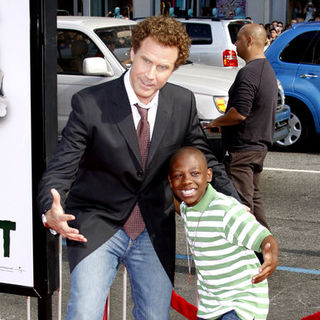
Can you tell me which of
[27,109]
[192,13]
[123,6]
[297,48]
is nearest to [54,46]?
[27,109]

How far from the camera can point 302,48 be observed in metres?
11.0

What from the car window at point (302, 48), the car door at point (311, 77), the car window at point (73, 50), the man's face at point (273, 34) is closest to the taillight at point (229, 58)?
the man's face at point (273, 34)

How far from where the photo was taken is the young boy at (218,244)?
10.1 ft

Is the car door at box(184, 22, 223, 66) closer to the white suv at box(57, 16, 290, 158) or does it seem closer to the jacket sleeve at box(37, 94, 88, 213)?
the white suv at box(57, 16, 290, 158)

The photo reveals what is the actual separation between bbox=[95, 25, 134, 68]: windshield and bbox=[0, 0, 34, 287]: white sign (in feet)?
20.3

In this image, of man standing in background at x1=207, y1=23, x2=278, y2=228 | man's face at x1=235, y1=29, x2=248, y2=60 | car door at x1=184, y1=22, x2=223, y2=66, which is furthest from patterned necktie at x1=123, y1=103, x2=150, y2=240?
car door at x1=184, y1=22, x2=223, y2=66

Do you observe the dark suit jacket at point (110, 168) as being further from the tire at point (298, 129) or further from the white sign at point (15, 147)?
the tire at point (298, 129)

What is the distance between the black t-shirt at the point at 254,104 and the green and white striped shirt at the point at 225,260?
2569mm

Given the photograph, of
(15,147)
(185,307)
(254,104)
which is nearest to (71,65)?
(254,104)

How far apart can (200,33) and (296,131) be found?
5.93 m

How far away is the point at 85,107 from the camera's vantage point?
309 centimetres

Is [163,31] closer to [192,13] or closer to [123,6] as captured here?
[192,13]

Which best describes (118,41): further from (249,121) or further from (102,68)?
(249,121)

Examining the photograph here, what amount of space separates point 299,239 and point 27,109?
3.96 meters
